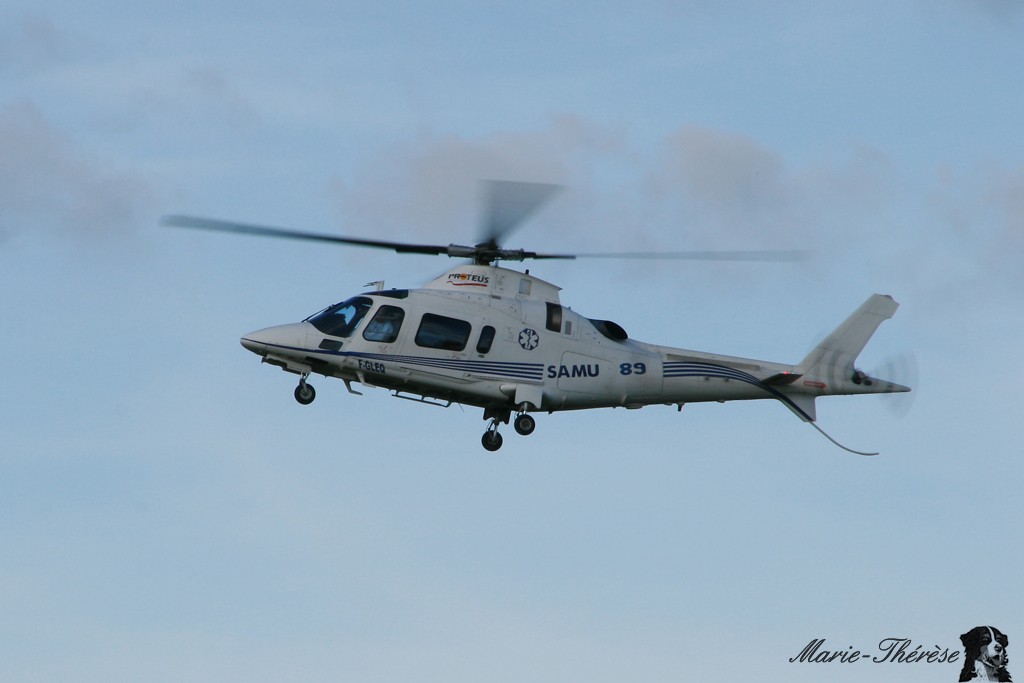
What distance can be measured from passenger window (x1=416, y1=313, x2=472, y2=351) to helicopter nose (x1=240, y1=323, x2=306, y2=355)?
2.64m

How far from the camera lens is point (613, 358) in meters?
36.7

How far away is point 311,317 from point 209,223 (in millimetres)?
3572

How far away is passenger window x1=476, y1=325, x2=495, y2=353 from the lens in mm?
35469

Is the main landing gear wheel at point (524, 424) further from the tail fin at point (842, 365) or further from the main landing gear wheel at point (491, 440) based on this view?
the tail fin at point (842, 365)

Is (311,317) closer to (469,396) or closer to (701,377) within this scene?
(469,396)

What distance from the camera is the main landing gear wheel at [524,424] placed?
118 feet

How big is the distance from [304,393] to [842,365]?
13.4 m

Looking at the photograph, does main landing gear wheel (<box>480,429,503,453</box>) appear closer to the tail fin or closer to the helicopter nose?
the helicopter nose

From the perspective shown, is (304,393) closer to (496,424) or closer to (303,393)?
(303,393)

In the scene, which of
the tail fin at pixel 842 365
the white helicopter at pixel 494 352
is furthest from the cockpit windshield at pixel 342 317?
the tail fin at pixel 842 365

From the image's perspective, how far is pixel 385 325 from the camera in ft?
115

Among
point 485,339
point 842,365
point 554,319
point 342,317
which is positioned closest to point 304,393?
point 342,317

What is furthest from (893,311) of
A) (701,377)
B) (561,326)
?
(561,326)

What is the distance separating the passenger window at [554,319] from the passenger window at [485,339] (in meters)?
1.42
